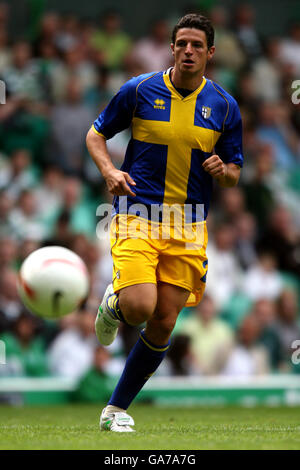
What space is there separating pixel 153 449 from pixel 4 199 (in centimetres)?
761

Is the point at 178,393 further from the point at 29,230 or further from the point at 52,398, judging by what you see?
the point at 29,230

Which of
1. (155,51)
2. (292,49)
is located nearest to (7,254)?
(155,51)

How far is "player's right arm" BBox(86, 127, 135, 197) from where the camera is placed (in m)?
5.90

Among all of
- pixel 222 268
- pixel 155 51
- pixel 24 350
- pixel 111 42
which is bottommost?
pixel 24 350

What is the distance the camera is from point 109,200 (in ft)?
42.3

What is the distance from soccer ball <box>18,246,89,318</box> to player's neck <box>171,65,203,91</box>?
6.63 feet

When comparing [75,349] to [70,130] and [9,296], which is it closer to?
[9,296]

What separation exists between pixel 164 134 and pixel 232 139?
21.6 inches

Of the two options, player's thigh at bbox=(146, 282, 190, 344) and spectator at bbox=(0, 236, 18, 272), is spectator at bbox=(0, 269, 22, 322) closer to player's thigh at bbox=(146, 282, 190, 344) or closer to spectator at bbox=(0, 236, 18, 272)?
spectator at bbox=(0, 236, 18, 272)

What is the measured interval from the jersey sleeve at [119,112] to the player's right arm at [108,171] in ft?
0.20

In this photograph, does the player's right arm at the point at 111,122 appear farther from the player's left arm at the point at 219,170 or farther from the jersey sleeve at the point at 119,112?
the player's left arm at the point at 219,170

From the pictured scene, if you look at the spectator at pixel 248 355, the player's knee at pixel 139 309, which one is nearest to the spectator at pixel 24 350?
the spectator at pixel 248 355

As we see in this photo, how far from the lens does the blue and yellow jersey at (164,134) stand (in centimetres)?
630
